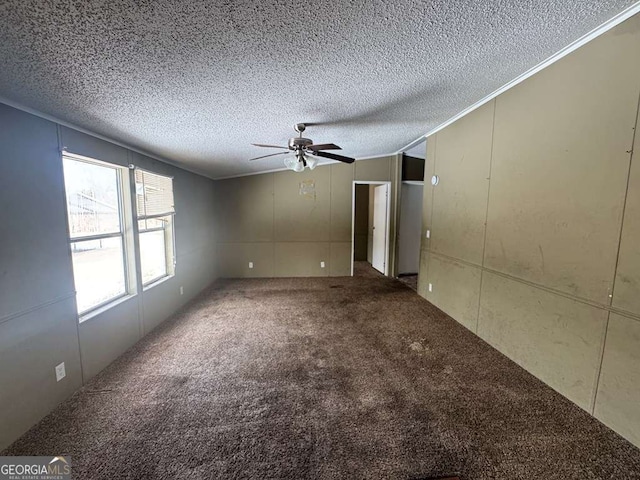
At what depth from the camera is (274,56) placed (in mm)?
1650

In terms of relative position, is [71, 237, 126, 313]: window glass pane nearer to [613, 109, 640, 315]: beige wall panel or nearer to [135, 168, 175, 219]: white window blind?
[135, 168, 175, 219]: white window blind

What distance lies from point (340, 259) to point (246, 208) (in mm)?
2434

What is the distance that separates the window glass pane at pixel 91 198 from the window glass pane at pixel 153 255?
54 centimetres

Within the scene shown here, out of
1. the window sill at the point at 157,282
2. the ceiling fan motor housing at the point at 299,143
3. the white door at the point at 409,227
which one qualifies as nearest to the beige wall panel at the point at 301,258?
the white door at the point at 409,227

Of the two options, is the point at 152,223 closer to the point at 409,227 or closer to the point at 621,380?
the point at 621,380

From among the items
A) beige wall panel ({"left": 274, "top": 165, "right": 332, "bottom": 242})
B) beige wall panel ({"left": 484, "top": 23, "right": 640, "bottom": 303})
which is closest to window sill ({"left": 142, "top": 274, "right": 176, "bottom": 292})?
beige wall panel ({"left": 274, "top": 165, "right": 332, "bottom": 242})

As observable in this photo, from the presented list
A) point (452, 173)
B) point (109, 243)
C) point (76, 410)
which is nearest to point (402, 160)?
point (452, 173)

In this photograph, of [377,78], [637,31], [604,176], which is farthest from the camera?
[377,78]

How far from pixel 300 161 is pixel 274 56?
1.51 metres

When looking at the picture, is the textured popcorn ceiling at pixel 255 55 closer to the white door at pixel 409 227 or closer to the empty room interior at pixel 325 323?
the empty room interior at pixel 325 323

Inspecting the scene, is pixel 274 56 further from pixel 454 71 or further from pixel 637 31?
pixel 637 31

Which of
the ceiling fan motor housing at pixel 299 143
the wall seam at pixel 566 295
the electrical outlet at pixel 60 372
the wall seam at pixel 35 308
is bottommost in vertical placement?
the electrical outlet at pixel 60 372

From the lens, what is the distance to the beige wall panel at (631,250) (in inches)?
63.8

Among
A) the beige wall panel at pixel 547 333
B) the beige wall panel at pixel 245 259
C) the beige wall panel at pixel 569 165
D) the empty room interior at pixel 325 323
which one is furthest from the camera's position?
the beige wall panel at pixel 245 259
